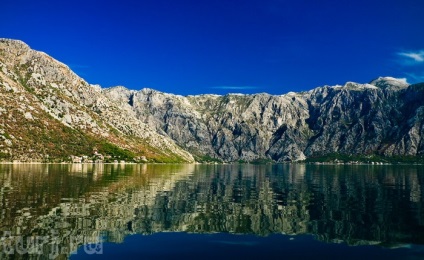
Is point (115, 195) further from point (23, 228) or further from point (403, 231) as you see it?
point (403, 231)

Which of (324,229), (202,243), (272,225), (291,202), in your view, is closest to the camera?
(202,243)

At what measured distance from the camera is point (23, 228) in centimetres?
4050

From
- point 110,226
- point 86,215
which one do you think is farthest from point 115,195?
point 110,226

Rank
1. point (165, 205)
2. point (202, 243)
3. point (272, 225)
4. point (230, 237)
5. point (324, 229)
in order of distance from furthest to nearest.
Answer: point (165, 205) → point (272, 225) → point (324, 229) → point (230, 237) → point (202, 243)

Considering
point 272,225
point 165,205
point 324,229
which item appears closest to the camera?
point 324,229

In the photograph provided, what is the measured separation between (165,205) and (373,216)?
3555 cm

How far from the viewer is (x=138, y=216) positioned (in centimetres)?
5281

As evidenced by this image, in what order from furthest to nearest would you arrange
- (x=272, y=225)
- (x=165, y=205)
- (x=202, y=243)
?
(x=165, y=205), (x=272, y=225), (x=202, y=243)

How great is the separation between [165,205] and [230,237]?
24.7m

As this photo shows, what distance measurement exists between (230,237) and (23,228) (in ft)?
79.2

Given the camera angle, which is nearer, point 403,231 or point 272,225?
point 403,231

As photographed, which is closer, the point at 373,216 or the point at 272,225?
the point at 272,225

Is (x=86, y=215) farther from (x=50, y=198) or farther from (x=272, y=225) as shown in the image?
(x=272, y=225)

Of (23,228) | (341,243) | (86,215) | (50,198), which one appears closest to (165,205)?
(86,215)
